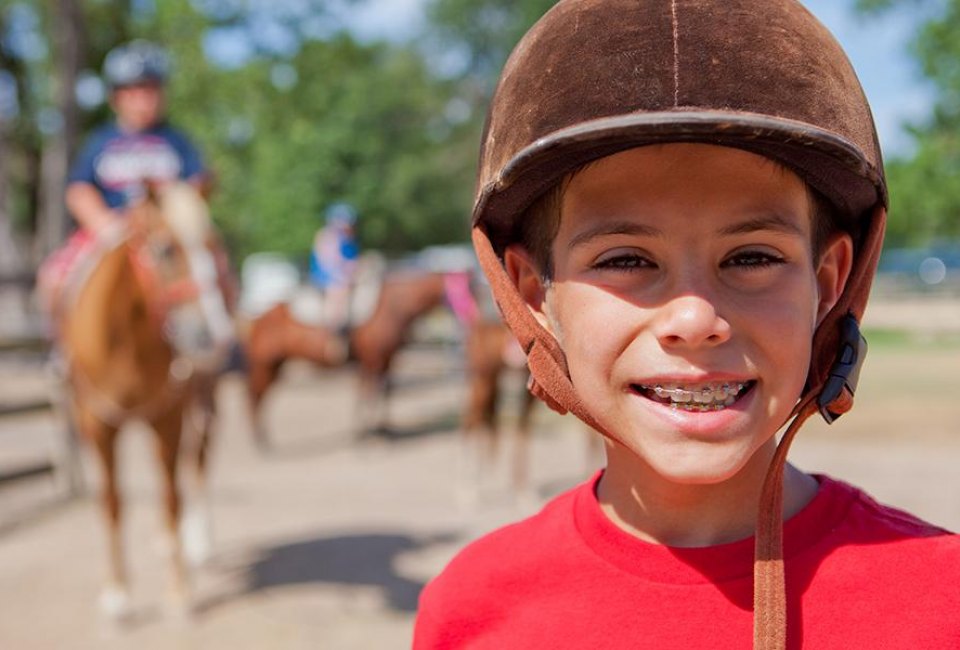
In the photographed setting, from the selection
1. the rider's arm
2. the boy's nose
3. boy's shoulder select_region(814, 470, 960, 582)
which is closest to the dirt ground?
the rider's arm

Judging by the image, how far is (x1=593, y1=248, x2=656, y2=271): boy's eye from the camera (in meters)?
1.27

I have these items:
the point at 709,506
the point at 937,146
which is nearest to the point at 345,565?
the point at 709,506

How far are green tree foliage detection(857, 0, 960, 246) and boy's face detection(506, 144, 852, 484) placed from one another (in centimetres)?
1795

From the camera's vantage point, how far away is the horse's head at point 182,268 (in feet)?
15.9

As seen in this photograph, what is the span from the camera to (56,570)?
5.94 m

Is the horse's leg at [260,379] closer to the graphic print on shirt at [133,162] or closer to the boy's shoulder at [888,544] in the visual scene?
the graphic print on shirt at [133,162]

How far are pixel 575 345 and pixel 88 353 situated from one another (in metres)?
4.10

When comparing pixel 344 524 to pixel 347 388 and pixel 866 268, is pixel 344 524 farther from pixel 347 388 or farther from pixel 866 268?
pixel 347 388

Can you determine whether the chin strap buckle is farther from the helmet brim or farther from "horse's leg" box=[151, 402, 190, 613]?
"horse's leg" box=[151, 402, 190, 613]

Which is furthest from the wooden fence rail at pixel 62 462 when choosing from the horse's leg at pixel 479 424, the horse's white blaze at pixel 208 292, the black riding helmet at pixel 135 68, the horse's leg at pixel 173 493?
the horse's white blaze at pixel 208 292

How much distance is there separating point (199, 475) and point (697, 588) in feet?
18.5

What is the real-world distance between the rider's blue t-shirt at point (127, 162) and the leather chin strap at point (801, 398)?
4.45 metres

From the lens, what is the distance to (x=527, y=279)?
154 cm

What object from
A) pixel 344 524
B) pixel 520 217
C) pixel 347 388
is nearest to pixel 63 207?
pixel 347 388
